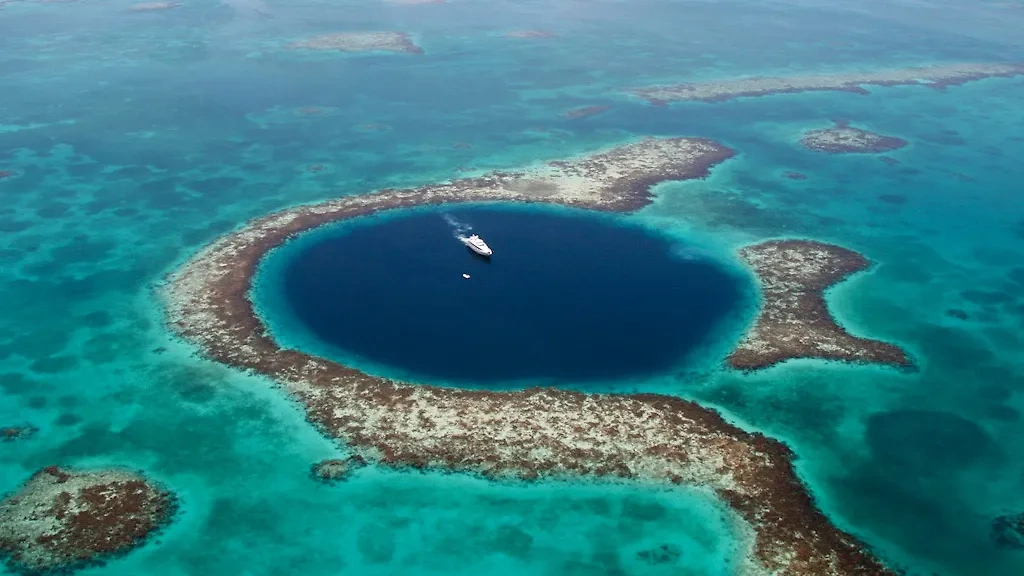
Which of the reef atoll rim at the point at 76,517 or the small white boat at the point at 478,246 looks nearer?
the reef atoll rim at the point at 76,517

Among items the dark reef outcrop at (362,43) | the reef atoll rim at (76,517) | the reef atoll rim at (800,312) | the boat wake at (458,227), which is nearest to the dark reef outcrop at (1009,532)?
the reef atoll rim at (800,312)

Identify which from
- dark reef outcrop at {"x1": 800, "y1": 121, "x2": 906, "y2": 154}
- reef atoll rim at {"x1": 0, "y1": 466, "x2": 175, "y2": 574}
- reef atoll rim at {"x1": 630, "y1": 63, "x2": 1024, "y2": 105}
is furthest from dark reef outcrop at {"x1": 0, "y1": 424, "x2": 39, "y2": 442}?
reef atoll rim at {"x1": 630, "y1": 63, "x2": 1024, "y2": 105}

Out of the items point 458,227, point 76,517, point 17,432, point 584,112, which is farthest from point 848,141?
point 17,432

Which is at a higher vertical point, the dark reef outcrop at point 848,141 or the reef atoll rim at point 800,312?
the dark reef outcrop at point 848,141

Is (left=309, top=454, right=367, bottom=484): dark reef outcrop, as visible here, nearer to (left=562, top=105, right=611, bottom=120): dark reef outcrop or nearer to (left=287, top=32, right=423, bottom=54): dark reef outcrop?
(left=562, top=105, right=611, bottom=120): dark reef outcrop

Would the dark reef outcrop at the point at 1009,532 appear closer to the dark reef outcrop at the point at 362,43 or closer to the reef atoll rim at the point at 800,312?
the reef atoll rim at the point at 800,312

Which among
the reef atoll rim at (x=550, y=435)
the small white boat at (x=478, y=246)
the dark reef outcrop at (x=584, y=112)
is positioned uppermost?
the dark reef outcrop at (x=584, y=112)

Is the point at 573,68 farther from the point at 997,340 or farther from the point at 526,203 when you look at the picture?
the point at 997,340

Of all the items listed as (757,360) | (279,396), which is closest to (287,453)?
(279,396)
